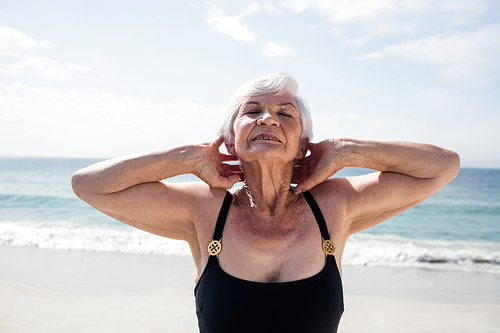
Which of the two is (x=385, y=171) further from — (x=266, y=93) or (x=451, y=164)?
(x=266, y=93)

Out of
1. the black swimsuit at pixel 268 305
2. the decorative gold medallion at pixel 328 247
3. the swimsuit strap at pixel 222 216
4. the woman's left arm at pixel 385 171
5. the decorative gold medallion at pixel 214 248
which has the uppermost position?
the woman's left arm at pixel 385 171

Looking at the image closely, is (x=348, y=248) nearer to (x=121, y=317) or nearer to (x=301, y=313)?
(x=121, y=317)

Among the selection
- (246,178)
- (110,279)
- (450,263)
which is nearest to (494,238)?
(450,263)

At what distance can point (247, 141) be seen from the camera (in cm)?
195

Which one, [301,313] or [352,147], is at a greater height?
[352,147]

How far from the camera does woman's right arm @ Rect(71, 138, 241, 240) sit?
1938mm

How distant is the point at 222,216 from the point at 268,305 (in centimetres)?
52

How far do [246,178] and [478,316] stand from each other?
14.6 feet

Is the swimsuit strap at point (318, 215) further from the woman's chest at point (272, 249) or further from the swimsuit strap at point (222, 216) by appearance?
the swimsuit strap at point (222, 216)

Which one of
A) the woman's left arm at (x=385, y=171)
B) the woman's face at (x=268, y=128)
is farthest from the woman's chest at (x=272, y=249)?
the woman's face at (x=268, y=128)

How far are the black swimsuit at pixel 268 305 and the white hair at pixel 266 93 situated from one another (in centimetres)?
84

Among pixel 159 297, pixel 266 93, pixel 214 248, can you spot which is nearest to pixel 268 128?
pixel 266 93

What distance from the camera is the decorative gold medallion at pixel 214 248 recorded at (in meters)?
1.83

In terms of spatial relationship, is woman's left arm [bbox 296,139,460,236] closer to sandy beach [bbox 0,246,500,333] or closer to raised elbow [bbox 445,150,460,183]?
raised elbow [bbox 445,150,460,183]
